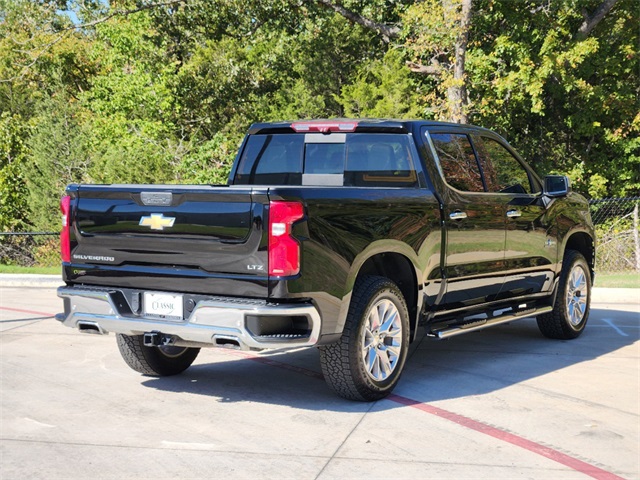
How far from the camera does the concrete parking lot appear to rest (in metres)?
5.32

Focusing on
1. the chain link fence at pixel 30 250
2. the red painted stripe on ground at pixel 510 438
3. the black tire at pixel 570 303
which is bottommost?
the chain link fence at pixel 30 250

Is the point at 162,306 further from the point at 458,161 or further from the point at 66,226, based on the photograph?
the point at 458,161

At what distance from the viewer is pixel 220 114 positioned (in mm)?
35688

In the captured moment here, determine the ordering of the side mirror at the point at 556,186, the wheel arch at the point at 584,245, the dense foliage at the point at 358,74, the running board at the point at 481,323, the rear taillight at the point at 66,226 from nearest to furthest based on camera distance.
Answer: the rear taillight at the point at 66,226
the running board at the point at 481,323
the side mirror at the point at 556,186
the wheel arch at the point at 584,245
the dense foliage at the point at 358,74

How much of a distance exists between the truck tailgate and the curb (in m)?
8.72

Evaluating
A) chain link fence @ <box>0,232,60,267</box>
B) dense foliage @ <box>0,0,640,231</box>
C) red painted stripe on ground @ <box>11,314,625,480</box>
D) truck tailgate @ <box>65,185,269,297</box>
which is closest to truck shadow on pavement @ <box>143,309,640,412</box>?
red painted stripe on ground @ <box>11,314,625,480</box>

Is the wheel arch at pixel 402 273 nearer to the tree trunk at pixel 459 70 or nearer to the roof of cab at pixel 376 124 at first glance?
the roof of cab at pixel 376 124

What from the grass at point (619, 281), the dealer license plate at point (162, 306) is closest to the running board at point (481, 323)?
the dealer license plate at point (162, 306)

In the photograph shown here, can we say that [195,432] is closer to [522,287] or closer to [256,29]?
[522,287]

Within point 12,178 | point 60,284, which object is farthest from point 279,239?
point 12,178

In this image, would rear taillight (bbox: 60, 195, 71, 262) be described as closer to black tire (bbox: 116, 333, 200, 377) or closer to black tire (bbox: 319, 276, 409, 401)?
black tire (bbox: 116, 333, 200, 377)

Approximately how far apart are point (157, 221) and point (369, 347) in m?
1.76

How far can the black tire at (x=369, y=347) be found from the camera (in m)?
6.56

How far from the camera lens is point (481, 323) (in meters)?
8.04
